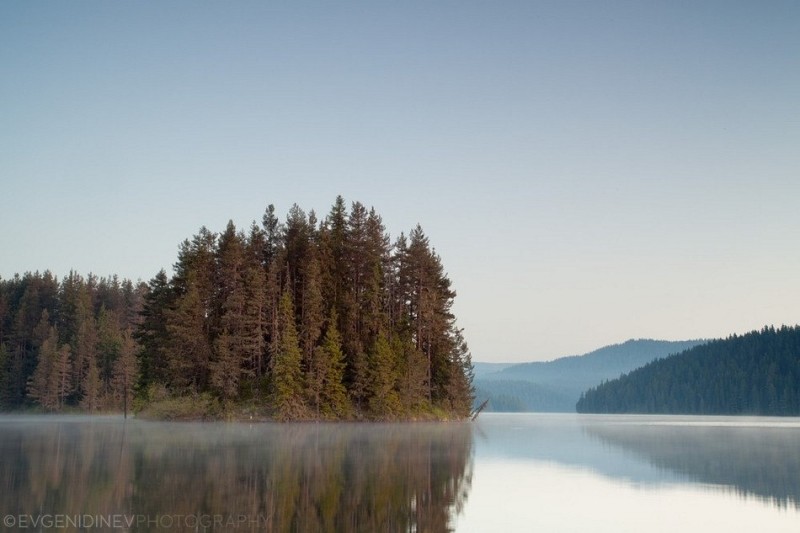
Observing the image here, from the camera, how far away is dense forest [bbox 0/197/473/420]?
246 ft

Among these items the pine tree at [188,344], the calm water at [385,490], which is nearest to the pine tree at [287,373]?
the pine tree at [188,344]

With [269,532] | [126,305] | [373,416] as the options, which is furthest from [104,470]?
[126,305]

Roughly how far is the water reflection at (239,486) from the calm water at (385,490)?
0.05 m

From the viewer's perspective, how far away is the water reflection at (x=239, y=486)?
626 inches

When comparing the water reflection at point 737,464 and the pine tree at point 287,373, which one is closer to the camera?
the water reflection at point 737,464

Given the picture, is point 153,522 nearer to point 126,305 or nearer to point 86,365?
point 86,365

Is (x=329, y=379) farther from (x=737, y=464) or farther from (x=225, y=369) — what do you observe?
(x=737, y=464)

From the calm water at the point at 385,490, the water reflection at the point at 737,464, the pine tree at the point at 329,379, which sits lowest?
the water reflection at the point at 737,464

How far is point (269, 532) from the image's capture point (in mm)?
14367

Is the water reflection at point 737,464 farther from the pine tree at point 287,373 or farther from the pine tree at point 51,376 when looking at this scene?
the pine tree at point 51,376

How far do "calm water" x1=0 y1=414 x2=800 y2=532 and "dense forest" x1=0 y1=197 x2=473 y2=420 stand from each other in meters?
38.5

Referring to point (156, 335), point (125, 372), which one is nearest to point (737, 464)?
point (156, 335)

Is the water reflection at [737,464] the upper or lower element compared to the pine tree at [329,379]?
lower

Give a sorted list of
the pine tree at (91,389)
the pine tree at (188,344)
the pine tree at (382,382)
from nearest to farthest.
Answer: the pine tree at (188,344) → the pine tree at (382,382) → the pine tree at (91,389)
